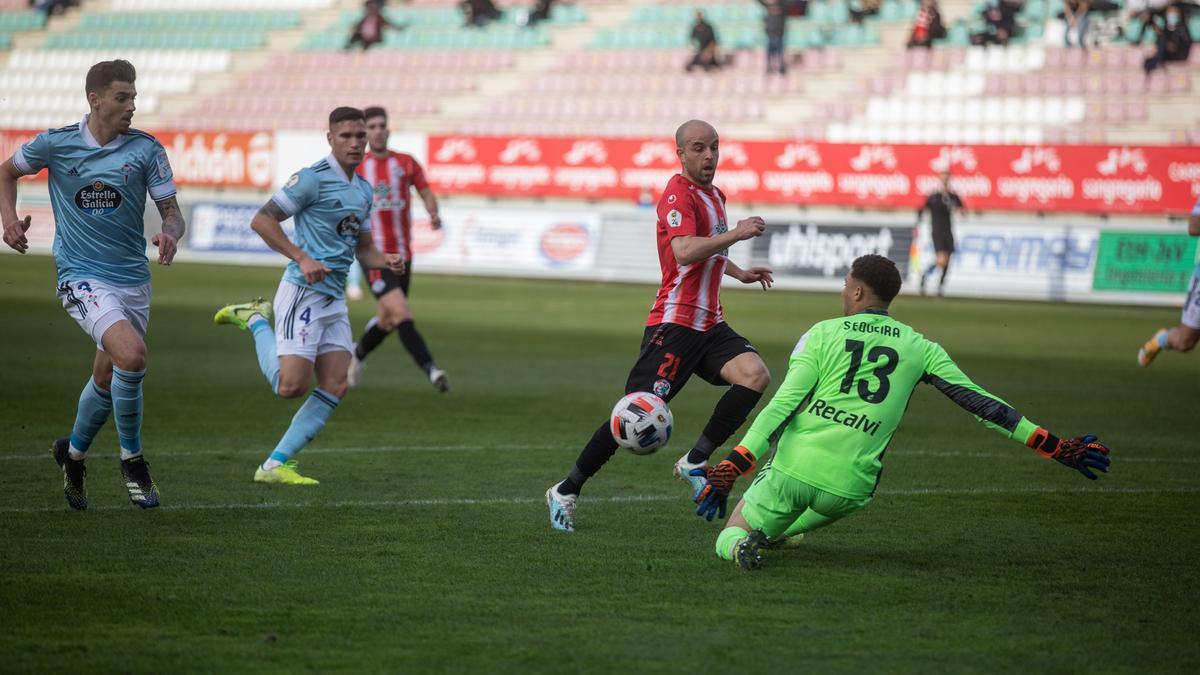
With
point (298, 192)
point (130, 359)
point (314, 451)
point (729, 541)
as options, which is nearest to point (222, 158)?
point (314, 451)

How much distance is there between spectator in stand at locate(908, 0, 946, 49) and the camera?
113 feet

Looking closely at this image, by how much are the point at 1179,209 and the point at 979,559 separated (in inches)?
960

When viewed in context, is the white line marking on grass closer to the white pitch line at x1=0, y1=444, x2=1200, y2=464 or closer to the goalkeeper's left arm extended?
the white pitch line at x1=0, y1=444, x2=1200, y2=464

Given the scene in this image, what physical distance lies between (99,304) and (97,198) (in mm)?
518

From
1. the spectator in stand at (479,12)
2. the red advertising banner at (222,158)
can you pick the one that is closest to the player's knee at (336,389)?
the red advertising banner at (222,158)

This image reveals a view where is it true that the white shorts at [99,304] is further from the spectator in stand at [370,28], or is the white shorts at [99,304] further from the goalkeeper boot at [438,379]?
the spectator in stand at [370,28]

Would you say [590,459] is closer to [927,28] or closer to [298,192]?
[298,192]

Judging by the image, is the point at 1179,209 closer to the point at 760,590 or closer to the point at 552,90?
the point at 552,90

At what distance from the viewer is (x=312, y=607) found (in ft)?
18.0

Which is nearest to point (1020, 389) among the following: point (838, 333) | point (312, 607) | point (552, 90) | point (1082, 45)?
point (838, 333)

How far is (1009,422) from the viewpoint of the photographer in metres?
6.02

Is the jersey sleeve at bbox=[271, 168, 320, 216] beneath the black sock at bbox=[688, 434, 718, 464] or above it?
above

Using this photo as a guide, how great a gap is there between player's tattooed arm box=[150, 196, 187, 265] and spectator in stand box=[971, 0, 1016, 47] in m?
29.3

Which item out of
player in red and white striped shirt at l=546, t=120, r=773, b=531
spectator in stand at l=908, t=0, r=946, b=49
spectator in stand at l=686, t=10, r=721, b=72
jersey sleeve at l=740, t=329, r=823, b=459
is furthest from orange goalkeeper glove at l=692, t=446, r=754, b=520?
spectator in stand at l=686, t=10, r=721, b=72
